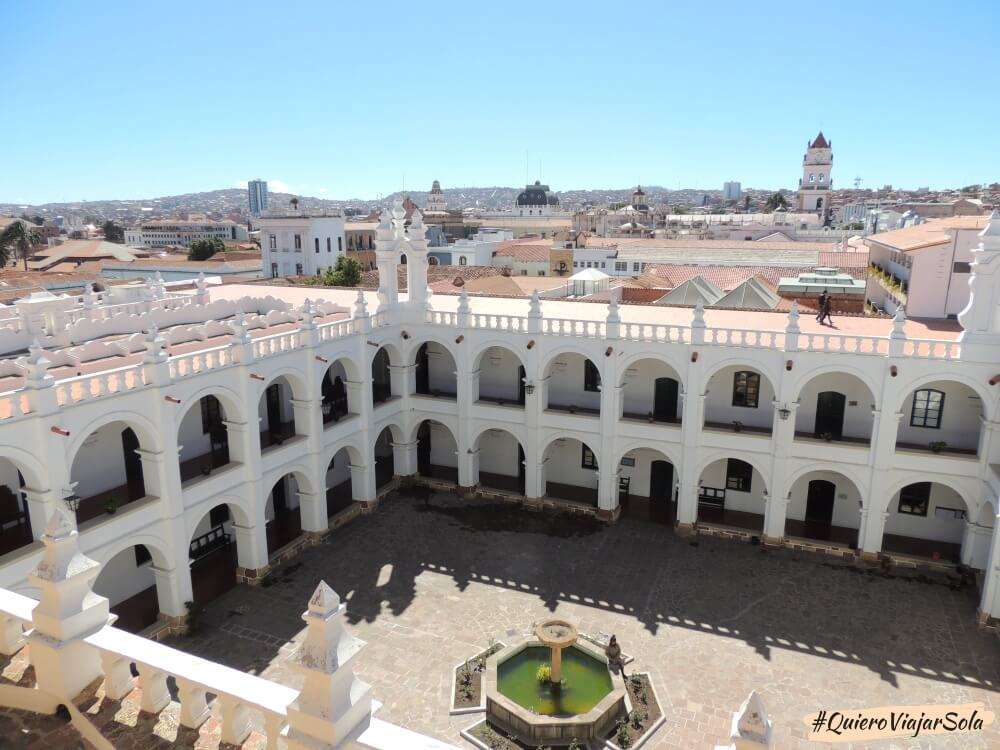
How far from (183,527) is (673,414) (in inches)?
742

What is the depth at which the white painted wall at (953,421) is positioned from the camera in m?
25.2

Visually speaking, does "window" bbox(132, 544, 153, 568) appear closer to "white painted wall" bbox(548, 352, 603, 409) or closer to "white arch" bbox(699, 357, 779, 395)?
"white painted wall" bbox(548, 352, 603, 409)

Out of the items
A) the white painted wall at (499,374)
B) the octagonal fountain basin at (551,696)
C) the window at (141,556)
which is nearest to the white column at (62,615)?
the octagonal fountain basin at (551,696)

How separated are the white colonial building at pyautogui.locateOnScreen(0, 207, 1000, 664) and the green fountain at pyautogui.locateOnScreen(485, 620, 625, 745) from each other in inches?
374

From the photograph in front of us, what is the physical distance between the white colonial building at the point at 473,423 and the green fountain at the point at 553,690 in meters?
9.51

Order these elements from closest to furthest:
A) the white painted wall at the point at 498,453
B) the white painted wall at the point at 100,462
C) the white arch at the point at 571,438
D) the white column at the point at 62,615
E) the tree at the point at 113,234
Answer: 1. the white column at the point at 62,615
2. the white painted wall at the point at 100,462
3. the white arch at the point at 571,438
4. the white painted wall at the point at 498,453
5. the tree at the point at 113,234

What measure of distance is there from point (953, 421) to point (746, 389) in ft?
23.6

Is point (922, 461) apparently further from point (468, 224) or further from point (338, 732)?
point (468, 224)

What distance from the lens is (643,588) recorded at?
2377cm

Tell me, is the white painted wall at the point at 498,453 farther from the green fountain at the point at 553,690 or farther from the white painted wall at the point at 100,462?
the white painted wall at the point at 100,462

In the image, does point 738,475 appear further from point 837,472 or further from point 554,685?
point 554,685

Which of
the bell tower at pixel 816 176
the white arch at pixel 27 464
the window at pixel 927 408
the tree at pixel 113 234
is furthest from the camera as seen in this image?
the tree at pixel 113 234

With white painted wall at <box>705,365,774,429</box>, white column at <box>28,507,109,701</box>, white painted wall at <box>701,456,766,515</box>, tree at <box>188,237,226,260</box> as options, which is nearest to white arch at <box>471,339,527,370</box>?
white painted wall at <box>705,365,774,429</box>

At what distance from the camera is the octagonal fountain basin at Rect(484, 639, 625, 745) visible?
17.1 metres
